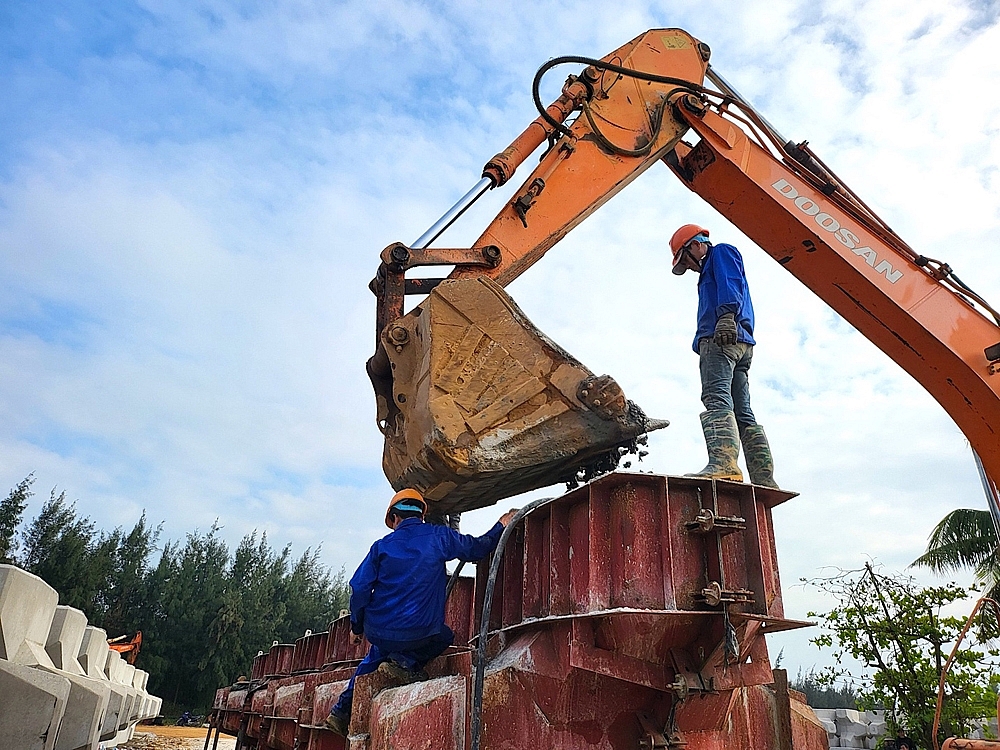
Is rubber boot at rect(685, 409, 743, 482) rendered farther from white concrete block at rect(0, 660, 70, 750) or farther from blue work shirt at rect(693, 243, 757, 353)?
white concrete block at rect(0, 660, 70, 750)

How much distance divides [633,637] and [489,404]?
4.53 ft

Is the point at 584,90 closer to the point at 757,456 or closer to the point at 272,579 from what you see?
the point at 757,456

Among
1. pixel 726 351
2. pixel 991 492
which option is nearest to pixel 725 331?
pixel 726 351

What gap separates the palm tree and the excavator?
10.7 meters

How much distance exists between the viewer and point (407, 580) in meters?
4.33

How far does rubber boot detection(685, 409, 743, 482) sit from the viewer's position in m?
4.21

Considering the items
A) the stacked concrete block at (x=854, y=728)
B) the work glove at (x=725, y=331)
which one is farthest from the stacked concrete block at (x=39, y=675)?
the stacked concrete block at (x=854, y=728)

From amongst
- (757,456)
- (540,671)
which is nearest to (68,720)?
(540,671)

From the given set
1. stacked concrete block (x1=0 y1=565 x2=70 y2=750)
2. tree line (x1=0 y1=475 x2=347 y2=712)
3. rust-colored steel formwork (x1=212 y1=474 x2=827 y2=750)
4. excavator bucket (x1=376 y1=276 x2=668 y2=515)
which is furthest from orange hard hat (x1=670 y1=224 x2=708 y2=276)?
tree line (x1=0 y1=475 x2=347 y2=712)

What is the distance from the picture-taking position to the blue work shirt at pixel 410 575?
4.28m

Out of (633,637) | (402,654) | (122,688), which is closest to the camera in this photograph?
(633,637)

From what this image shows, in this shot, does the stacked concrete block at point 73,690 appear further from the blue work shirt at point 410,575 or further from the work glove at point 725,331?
the work glove at point 725,331

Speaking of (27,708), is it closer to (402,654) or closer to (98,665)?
(402,654)

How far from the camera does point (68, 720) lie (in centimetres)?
544
